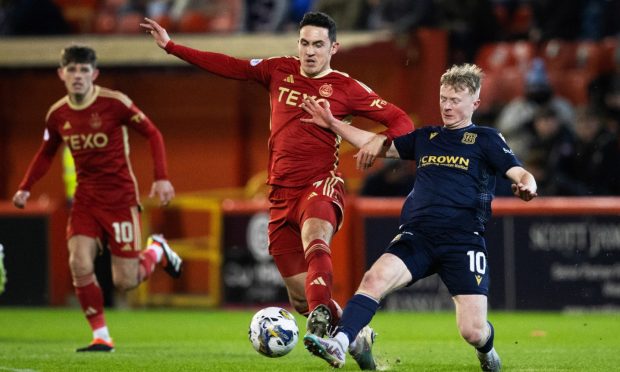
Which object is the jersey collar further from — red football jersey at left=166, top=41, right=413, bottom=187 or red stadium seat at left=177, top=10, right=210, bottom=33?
red stadium seat at left=177, top=10, right=210, bottom=33

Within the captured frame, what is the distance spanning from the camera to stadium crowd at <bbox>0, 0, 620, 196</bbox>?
15867mm

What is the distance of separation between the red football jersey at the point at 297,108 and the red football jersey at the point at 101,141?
1.92 m

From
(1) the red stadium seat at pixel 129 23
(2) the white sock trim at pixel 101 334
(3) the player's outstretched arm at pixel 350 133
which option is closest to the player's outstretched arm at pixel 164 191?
(2) the white sock trim at pixel 101 334

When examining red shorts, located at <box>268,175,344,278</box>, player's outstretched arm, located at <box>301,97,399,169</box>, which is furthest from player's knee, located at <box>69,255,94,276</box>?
player's outstretched arm, located at <box>301,97,399,169</box>

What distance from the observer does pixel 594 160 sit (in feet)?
50.6

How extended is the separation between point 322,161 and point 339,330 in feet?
5.14

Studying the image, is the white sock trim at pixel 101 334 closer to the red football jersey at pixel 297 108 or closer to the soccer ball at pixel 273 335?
the red football jersey at pixel 297 108

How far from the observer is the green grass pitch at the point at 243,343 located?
877cm

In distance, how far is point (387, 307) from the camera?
49.5 ft

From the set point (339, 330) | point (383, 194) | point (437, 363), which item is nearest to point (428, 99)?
point (383, 194)

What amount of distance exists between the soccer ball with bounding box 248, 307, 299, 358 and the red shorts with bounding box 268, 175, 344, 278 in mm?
726

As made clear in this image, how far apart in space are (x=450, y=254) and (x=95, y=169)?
12.7 feet

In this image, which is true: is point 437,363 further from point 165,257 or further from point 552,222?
point 552,222

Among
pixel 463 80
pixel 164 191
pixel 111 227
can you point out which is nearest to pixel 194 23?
pixel 111 227
